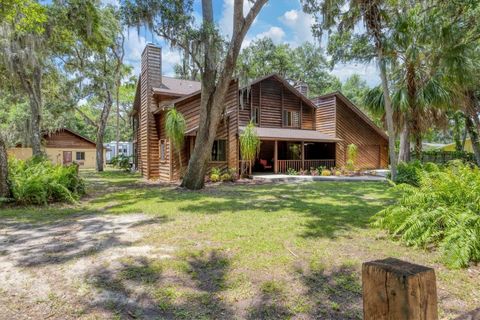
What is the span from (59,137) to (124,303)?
29.7 metres

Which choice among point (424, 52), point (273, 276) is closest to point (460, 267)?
point (273, 276)

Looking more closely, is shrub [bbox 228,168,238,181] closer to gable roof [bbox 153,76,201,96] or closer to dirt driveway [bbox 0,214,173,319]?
gable roof [bbox 153,76,201,96]

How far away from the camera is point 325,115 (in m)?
19.8

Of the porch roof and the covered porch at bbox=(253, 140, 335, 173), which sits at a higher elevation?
the porch roof

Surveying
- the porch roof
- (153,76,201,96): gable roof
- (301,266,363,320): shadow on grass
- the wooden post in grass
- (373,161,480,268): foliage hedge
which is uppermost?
(153,76,201,96): gable roof

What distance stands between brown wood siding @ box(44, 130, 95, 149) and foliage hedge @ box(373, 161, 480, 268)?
29631 millimetres

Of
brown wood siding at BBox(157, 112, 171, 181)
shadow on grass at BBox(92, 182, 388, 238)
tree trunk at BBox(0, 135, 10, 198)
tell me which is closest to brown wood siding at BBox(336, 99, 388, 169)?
shadow on grass at BBox(92, 182, 388, 238)

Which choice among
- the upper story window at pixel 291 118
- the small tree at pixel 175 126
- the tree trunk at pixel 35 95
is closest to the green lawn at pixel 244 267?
the small tree at pixel 175 126

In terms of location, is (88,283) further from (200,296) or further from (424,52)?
(424,52)

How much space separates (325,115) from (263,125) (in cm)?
471

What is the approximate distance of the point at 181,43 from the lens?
10.9 metres

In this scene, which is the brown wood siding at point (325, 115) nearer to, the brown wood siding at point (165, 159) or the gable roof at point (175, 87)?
the gable roof at point (175, 87)

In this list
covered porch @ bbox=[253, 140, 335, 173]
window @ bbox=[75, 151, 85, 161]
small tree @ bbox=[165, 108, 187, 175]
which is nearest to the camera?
small tree @ bbox=[165, 108, 187, 175]

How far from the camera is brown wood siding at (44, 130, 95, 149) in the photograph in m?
27.2
